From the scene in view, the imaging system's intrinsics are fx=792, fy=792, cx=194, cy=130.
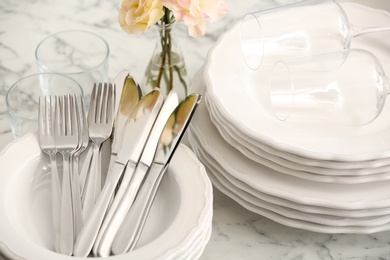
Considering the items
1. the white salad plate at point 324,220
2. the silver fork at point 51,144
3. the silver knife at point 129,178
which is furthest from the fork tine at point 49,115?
the white salad plate at point 324,220

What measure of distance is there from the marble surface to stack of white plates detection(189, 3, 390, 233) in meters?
0.04

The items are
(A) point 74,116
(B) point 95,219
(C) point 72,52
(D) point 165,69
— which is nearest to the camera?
(B) point 95,219

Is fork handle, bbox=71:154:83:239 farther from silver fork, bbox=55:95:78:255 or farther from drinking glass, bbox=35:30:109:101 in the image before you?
drinking glass, bbox=35:30:109:101

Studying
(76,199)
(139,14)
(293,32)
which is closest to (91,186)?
(76,199)

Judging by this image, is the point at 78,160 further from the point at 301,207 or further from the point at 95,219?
the point at 301,207

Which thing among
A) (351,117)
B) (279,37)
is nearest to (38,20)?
(279,37)

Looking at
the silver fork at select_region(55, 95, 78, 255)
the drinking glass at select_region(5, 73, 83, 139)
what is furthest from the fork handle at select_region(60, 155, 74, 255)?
the drinking glass at select_region(5, 73, 83, 139)

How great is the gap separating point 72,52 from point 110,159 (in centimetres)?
32

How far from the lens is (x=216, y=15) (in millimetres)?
904

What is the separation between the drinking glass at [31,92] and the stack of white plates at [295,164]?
19cm

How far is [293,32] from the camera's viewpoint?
1.04 meters

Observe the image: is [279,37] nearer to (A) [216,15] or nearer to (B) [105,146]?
(A) [216,15]

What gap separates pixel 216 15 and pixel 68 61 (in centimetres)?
33

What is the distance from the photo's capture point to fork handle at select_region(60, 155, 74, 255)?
0.80 m
